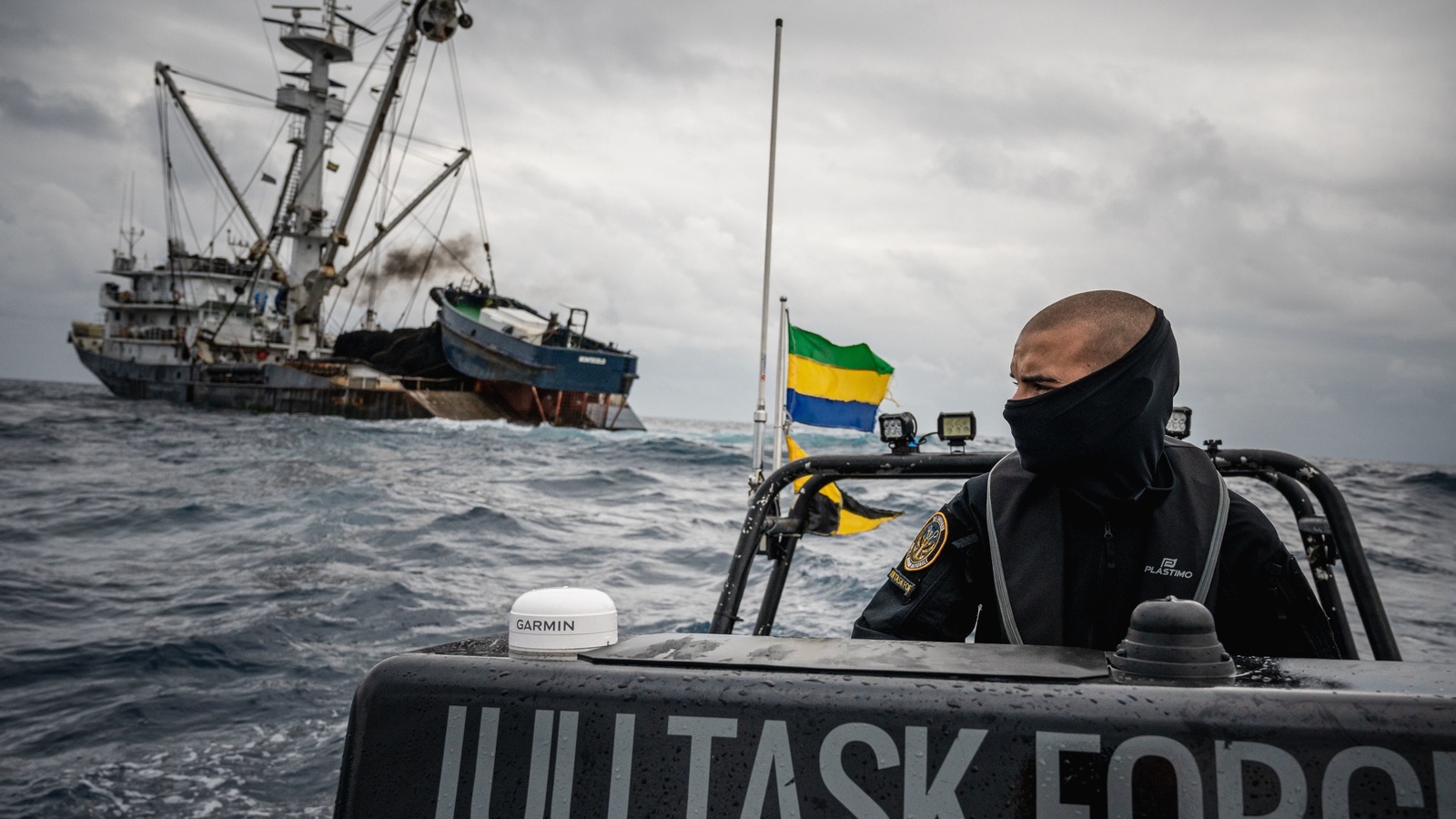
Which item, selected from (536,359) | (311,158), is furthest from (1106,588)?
(311,158)

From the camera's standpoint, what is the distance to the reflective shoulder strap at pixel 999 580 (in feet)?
5.17

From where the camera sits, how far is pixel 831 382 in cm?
682

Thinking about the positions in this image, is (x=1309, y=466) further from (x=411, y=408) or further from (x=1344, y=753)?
(x=411, y=408)

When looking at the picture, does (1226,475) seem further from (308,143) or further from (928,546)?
(308,143)

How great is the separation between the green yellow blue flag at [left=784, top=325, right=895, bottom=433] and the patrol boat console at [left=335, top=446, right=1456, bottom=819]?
565 centimetres

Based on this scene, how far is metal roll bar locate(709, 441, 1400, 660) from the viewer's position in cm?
243

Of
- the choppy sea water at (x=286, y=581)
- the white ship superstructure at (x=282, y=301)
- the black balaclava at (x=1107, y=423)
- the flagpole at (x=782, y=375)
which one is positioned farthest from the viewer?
the white ship superstructure at (x=282, y=301)

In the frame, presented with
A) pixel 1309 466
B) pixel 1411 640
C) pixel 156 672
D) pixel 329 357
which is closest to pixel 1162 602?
pixel 1309 466

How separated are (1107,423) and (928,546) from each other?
408 millimetres

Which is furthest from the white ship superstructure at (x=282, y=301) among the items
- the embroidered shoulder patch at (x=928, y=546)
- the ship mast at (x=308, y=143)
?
the embroidered shoulder patch at (x=928, y=546)

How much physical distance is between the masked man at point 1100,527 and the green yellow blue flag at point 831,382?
4.97 m

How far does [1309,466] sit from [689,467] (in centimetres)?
1898

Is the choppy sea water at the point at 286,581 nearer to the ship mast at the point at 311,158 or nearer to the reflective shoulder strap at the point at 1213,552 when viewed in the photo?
the reflective shoulder strap at the point at 1213,552

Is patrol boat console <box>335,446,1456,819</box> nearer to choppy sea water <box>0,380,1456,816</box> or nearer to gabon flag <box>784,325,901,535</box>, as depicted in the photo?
choppy sea water <box>0,380,1456,816</box>
